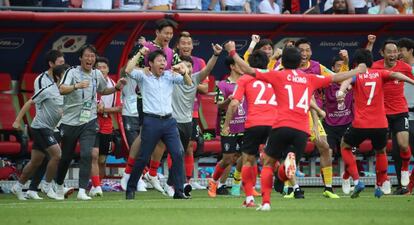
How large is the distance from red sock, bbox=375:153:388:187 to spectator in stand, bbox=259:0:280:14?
7656mm

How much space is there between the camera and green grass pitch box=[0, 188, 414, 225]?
13234mm

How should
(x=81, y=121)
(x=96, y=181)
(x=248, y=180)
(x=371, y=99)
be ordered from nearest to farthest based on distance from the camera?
1. (x=248, y=180)
2. (x=371, y=99)
3. (x=81, y=121)
4. (x=96, y=181)

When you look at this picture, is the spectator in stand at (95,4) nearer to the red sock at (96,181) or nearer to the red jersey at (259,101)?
the red sock at (96,181)

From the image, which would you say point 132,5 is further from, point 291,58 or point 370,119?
point 291,58

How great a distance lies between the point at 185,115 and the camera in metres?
20.0

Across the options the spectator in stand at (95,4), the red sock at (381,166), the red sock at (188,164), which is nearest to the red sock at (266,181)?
the red sock at (381,166)

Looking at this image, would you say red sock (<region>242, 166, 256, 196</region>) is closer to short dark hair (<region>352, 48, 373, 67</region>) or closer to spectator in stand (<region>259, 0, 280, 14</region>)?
short dark hair (<region>352, 48, 373, 67</region>)

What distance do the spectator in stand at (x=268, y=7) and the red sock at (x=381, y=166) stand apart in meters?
7.66

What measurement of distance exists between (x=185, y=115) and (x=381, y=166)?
11.1ft

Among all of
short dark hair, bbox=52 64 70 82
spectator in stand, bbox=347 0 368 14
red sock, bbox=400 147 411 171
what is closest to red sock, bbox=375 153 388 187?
red sock, bbox=400 147 411 171

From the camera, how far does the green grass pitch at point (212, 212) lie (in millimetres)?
13234

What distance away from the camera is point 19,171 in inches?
889

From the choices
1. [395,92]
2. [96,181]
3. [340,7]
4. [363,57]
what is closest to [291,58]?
[363,57]

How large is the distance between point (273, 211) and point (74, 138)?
536 centimetres
